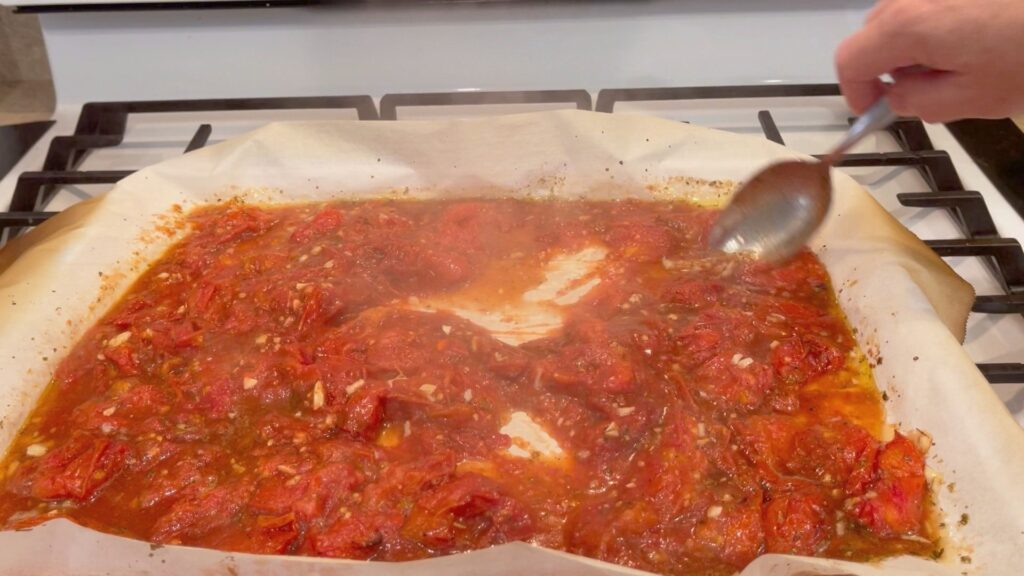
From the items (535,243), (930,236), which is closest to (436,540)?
(535,243)

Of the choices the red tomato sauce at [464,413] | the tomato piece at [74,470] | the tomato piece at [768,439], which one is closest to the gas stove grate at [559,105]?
the red tomato sauce at [464,413]

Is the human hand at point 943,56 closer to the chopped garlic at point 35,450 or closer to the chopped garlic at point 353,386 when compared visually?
the chopped garlic at point 353,386

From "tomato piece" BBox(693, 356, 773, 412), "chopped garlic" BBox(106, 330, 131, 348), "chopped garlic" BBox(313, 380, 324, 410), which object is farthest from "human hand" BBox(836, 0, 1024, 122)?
"chopped garlic" BBox(106, 330, 131, 348)

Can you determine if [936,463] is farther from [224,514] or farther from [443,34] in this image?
[443,34]

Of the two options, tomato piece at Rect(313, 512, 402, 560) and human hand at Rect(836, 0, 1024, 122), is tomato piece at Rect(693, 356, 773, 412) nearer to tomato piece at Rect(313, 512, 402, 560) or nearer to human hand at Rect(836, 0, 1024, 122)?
human hand at Rect(836, 0, 1024, 122)

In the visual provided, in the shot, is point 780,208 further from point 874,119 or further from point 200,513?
point 200,513

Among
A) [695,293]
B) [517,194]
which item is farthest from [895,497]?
[517,194]
